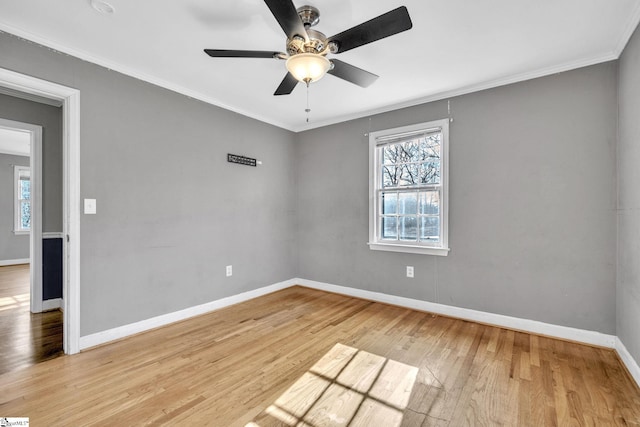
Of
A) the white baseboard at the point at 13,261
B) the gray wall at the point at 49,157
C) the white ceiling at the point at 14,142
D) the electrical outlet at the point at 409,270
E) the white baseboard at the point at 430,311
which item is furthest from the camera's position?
the white baseboard at the point at 13,261

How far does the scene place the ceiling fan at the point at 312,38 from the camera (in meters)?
1.52

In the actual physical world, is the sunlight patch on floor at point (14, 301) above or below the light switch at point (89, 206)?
below

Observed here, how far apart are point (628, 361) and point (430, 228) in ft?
6.20

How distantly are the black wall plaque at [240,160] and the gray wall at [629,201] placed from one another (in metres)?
3.75

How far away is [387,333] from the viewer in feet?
9.34

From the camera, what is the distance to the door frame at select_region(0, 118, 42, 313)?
3462 millimetres

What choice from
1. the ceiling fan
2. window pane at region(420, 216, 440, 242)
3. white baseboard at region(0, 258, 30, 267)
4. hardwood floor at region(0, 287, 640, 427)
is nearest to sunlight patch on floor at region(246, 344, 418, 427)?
hardwood floor at region(0, 287, 640, 427)

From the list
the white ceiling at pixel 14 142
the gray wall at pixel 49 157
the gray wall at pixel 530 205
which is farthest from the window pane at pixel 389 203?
the white ceiling at pixel 14 142

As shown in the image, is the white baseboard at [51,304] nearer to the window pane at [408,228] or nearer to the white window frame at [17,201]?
the window pane at [408,228]

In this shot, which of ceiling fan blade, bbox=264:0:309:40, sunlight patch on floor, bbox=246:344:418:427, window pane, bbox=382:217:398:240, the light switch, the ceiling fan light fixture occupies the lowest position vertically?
sunlight patch on floor, bbox=246:344:418:427

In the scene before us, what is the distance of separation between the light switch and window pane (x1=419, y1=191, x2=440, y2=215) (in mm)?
3414

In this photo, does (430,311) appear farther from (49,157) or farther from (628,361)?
(49,157)

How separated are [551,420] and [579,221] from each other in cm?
182

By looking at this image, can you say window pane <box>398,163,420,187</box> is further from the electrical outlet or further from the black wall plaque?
the black wall plaque
